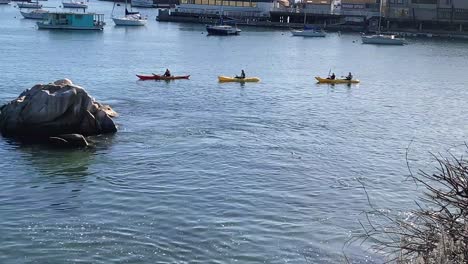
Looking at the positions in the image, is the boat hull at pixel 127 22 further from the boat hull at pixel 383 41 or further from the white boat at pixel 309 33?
the boat hull at pixel 383 41

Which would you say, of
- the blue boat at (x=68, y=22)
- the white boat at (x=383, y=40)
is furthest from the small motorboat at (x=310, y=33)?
the blue boat at (x=68, y=22)

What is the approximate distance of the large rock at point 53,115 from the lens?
119 ft

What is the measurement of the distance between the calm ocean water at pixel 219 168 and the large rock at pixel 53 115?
1462 millimetres

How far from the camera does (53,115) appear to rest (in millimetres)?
36125

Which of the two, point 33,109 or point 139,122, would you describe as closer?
point 33,109

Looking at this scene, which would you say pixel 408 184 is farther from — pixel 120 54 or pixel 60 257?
pixel 120 54

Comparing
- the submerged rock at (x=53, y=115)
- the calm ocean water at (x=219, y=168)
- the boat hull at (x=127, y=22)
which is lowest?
the calm ocean water at (x=219, y=168)

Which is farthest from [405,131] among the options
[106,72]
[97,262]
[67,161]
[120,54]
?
[120,54]

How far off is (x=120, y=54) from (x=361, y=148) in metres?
58.6

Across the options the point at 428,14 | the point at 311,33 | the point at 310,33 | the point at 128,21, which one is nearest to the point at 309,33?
the point at 310,33

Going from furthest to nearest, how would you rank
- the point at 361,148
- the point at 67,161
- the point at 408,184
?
the point at 361,148
the point at 67,161
the point at 408,184

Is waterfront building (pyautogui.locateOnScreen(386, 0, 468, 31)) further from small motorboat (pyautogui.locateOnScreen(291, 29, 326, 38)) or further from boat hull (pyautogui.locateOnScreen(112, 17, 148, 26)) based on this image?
boat hull (pyautogui.locateOnScreen(112, 17, 148, 26))

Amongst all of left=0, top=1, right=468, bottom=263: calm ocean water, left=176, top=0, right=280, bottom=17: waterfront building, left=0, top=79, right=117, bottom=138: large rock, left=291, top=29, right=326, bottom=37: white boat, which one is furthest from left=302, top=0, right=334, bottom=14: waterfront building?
left=0, top=79, right=117, bottom=138: large rock

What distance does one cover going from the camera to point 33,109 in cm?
3656
